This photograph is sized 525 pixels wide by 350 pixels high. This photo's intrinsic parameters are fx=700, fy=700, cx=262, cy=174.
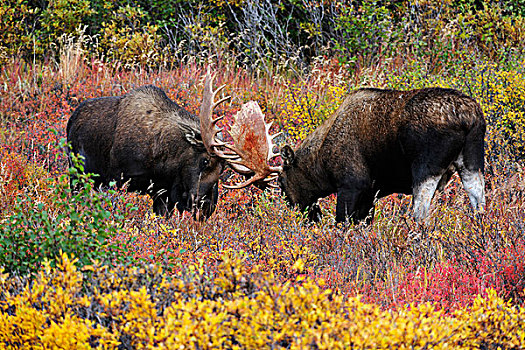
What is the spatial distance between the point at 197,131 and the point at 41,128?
14.0 ft

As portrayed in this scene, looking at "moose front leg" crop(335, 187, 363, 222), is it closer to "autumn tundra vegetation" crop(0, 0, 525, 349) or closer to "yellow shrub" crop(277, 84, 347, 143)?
"autumn tundra vegetation" crop(0, 0, 525, 349)

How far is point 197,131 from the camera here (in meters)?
7.53

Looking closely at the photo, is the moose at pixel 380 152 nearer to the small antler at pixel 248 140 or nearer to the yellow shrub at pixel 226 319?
the small antler at pixel 248 140

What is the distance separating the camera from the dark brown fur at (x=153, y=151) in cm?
728

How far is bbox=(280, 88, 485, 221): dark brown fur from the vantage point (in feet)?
20.9

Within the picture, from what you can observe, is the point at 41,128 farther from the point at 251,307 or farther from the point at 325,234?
the point at 251,307

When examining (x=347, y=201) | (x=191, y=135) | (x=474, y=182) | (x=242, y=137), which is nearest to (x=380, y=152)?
(x=347, y=201)

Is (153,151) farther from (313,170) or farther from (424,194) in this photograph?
(424,194)

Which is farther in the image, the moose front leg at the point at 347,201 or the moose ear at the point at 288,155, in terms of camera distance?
the moose ear at the point at 288,155

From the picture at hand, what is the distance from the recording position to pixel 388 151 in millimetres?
6793

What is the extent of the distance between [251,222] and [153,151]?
1.29 m

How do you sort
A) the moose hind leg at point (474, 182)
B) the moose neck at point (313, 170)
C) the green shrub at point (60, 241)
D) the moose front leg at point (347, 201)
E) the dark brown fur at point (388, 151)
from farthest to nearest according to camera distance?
the moose neck at point (313, 170) → the moose front leg at point (347, 201) → the moose hind leg at point (474, 182) → the dark brown fur at point (388, 151) → the green shrub at point (60, 241)

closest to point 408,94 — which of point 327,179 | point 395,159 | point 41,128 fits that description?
point 395,159

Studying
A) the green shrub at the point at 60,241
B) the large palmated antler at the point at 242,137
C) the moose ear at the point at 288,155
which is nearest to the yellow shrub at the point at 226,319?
the green shrub at the point at 60,241
